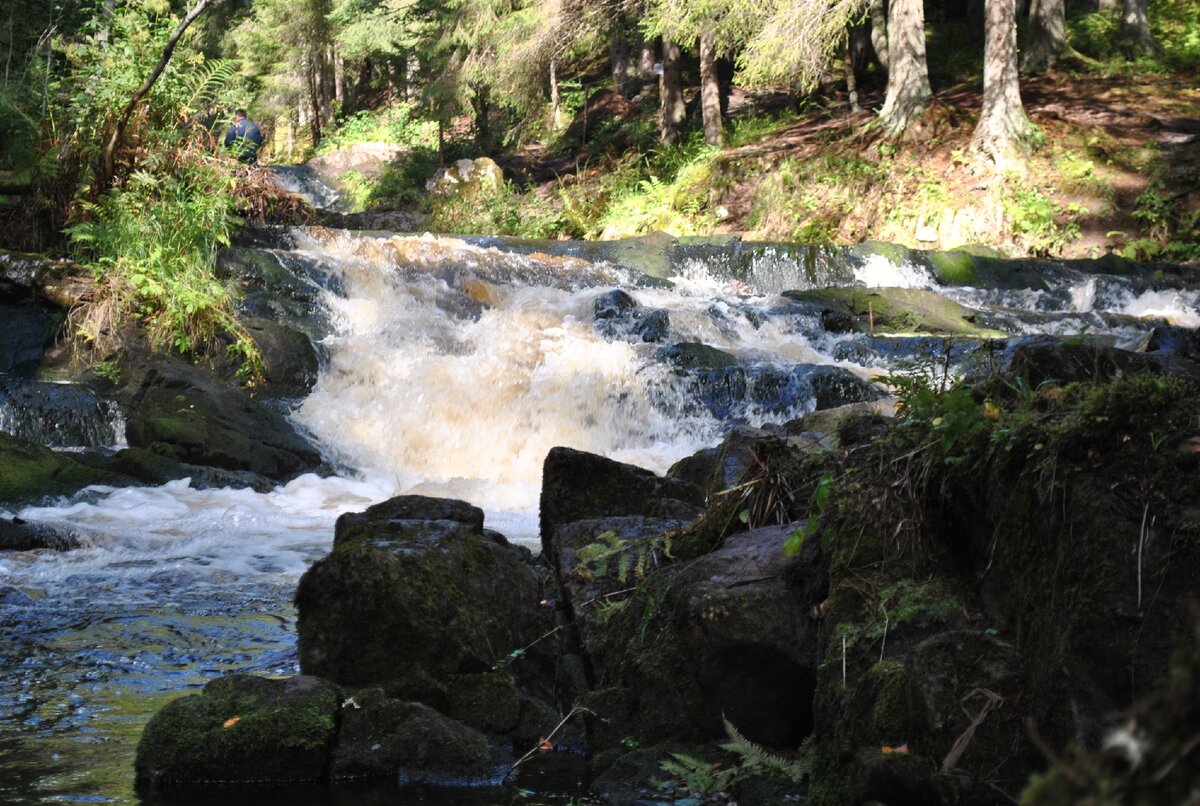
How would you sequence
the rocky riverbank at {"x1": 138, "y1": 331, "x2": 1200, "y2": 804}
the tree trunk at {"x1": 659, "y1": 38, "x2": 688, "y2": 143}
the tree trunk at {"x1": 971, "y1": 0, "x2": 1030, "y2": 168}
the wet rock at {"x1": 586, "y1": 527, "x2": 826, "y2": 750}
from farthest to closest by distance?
1. the tree trunk at {"x1": 659, "y1": 38, "x2": 688, "y2": 143}
2. the tree trunk at {"x1": 971, "y1": 0, "x2": 1030, "y2": 168}
3. the wet rock at {"x1": 586, "y1": 527, "x2": 826, "y2": 750}
4. the rocky riverbank at {"x1": 138, "y1": 331, "x2": 1200, "y2": 804}

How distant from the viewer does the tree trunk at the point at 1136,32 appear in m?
23.8

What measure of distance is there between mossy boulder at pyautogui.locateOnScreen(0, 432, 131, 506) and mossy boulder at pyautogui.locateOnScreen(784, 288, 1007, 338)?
901cm

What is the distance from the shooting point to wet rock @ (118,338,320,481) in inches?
400

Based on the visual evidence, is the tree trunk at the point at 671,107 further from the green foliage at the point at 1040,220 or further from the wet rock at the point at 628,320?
the wet rock at the point at 628,320

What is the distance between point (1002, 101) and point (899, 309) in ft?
22.9

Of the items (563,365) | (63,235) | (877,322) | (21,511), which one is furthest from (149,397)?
(877,322)

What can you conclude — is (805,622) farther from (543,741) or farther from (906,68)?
(906,68)

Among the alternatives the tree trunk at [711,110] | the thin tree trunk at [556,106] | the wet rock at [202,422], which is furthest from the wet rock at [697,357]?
the thin tree trunk at [556,106]

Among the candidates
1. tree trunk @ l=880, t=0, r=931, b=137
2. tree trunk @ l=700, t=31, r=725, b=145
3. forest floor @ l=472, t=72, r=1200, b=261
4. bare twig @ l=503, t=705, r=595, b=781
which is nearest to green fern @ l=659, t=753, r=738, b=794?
bare twig @ l=503, t=705, r=595, b=781

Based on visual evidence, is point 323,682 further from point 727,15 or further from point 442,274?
point 727,15

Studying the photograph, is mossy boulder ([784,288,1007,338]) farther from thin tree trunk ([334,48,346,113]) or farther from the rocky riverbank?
thin tree trunk ([334,48,346,113])

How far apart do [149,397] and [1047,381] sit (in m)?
9.25

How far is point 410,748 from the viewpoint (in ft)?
12.0

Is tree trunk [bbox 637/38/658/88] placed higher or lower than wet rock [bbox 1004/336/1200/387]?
higher
